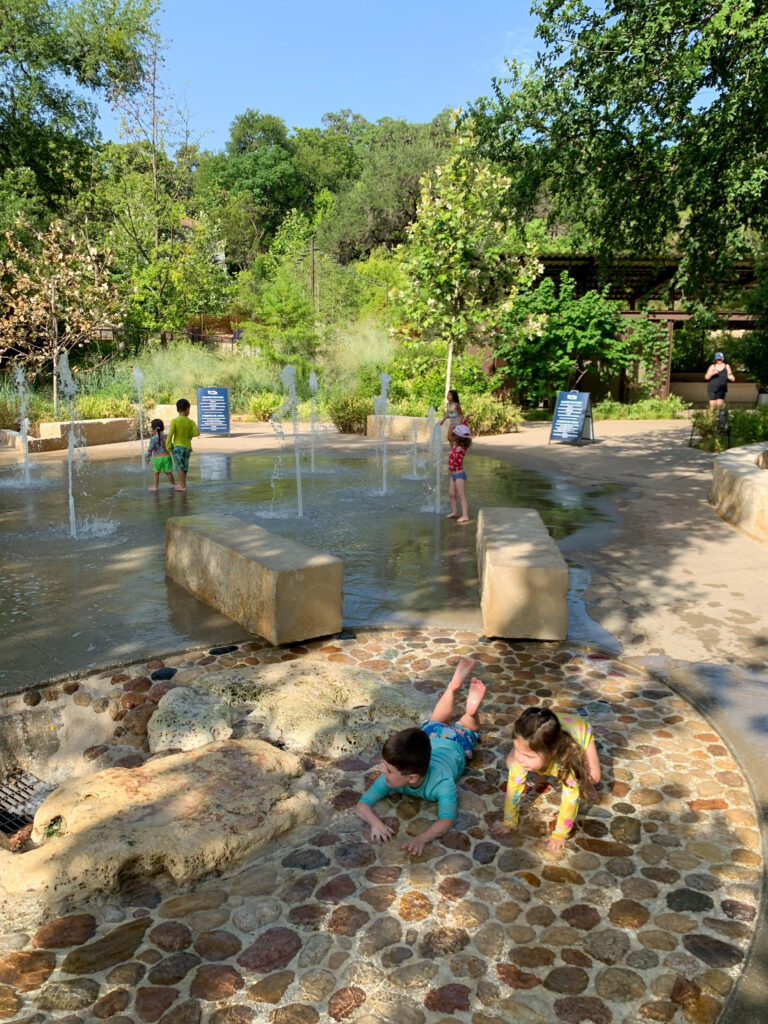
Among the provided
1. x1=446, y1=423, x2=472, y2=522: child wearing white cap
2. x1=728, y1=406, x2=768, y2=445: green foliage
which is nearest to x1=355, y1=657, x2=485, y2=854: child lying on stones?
x1=446, y1=423, x2=472, y2=522: child wearing white cap

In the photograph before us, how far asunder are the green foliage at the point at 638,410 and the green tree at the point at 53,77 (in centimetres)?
1824

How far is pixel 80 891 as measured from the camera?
2898 millimetres

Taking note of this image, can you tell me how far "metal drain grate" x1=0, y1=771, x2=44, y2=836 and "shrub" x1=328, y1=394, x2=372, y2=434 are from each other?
47.4 ft

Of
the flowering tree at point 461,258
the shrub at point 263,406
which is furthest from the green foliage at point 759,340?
the shrub at point 263,406

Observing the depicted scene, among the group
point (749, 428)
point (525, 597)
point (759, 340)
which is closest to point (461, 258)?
point (749, 428)

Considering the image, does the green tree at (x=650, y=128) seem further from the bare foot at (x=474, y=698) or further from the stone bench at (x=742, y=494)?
the bare foot at (x=474, y=698)

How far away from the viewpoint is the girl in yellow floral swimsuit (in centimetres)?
317

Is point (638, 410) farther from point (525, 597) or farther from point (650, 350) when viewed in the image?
point (525, 597)

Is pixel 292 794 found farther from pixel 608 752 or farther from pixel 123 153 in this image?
pixel 123 153

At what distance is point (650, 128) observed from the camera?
10.3 meters

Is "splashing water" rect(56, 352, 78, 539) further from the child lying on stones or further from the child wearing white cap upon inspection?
the child lying on stones

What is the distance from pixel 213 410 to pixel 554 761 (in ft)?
52.2

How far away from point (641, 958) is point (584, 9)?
1148 centimetres

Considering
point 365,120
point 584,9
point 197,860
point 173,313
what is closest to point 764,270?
point 584,9
